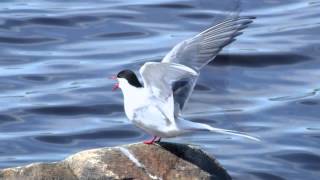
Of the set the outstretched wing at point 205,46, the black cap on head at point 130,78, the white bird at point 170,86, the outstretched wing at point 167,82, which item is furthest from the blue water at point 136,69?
the black cap on head at point 130,78

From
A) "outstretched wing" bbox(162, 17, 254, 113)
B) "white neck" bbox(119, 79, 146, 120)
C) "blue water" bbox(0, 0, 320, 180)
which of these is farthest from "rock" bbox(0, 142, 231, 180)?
"blue water" bbox(0, 0, 320, 180)

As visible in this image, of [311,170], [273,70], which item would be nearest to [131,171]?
[311,170]

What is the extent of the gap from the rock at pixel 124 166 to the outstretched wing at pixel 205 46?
0.86m

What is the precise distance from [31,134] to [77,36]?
18.6 ft

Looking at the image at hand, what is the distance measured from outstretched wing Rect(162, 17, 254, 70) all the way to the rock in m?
0.86

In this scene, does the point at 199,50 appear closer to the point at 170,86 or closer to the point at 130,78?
the point at 170,86

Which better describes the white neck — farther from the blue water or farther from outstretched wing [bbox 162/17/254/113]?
the blue water

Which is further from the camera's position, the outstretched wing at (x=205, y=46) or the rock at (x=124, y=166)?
the outstretched wing at (x=205, y=46)

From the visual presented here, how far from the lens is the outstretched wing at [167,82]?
10758 millimetres

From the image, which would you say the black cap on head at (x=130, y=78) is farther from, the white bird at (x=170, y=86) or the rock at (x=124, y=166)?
the rock at (x=124, y=166)

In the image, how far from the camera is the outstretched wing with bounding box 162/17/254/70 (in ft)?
37.4

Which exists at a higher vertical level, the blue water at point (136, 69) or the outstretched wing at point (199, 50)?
the outstretched wing at point (199, 50)

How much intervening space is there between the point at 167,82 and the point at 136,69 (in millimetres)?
8078

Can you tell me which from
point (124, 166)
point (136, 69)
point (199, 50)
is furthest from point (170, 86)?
point (136, 69)
